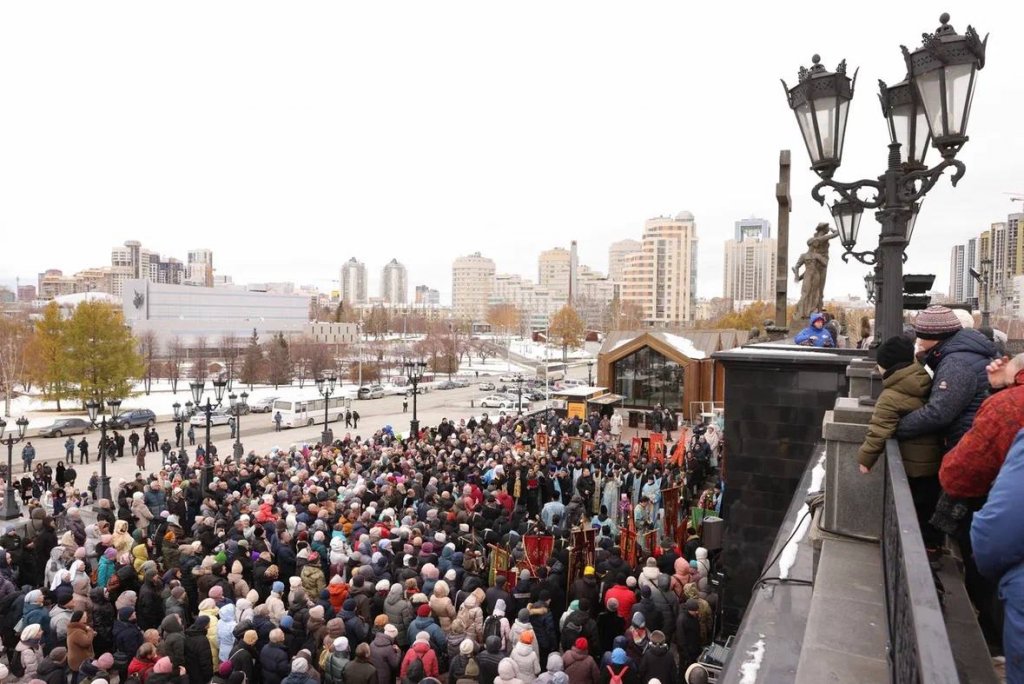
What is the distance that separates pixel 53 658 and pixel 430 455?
1159 centimetres

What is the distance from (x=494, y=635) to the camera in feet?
22.6

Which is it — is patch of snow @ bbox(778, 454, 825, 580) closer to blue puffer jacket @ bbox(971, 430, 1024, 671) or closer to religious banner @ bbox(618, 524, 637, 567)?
blue puffer jacket @ bbox(971, 430, 1024, 671)

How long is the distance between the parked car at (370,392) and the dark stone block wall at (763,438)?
45.5 meters

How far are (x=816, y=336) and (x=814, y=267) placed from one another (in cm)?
392

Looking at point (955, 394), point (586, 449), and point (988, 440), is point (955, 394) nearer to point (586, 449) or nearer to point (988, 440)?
point (988, 440)

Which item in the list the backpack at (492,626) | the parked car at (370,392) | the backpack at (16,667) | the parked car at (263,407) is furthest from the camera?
the parked car at (370,392)

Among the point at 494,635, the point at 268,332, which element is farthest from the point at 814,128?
the point at 268,332

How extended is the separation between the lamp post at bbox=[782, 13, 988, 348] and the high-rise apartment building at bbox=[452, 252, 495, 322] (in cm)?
18332

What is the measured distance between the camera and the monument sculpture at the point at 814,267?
14.2 m

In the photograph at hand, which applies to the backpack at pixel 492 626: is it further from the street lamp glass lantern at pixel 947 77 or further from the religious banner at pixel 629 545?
the street lamp glass lantern at pixel 947 77

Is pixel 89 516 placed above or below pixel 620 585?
below

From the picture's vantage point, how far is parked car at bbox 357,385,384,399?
53.2m

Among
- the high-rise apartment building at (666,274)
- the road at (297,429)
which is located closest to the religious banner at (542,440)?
the road at (297,429)

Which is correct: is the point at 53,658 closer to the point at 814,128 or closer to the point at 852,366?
the point at 852,366
